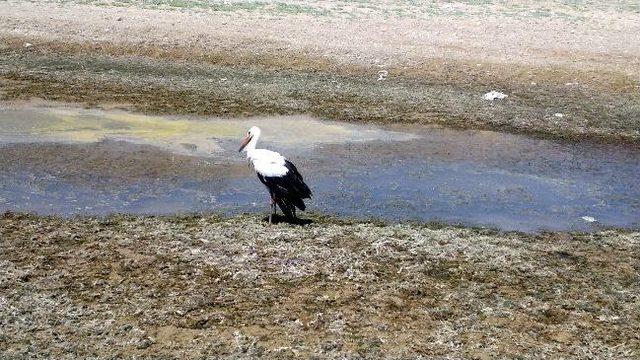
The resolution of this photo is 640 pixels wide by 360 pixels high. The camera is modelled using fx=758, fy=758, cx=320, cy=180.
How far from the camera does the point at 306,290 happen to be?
9.76m

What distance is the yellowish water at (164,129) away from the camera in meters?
16.2

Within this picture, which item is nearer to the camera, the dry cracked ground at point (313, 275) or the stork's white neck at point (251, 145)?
the dry cracked ground at point (313, 275)

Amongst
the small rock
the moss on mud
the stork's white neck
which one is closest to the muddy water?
the stork's white neck

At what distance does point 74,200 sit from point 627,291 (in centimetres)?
872

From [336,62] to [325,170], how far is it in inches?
392

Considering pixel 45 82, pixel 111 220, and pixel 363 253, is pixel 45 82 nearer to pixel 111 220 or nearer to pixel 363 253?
pixel 111 220

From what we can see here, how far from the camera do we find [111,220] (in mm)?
11773

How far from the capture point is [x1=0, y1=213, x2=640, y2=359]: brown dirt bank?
8570mm

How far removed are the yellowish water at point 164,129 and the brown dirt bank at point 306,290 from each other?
15.4ft

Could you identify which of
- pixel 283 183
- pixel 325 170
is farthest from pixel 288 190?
pixel 325 170

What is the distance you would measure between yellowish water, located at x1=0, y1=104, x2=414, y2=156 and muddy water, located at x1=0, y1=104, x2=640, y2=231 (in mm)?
40

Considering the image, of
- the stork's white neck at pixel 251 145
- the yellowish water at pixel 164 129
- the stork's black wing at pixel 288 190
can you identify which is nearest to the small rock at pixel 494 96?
the yellowish water at pixel 164 129

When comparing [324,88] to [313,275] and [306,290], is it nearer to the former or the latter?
[313,275]

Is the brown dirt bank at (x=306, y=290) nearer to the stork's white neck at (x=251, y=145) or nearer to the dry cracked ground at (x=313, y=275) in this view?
the dry cracked ground at (x=313, y=275)
